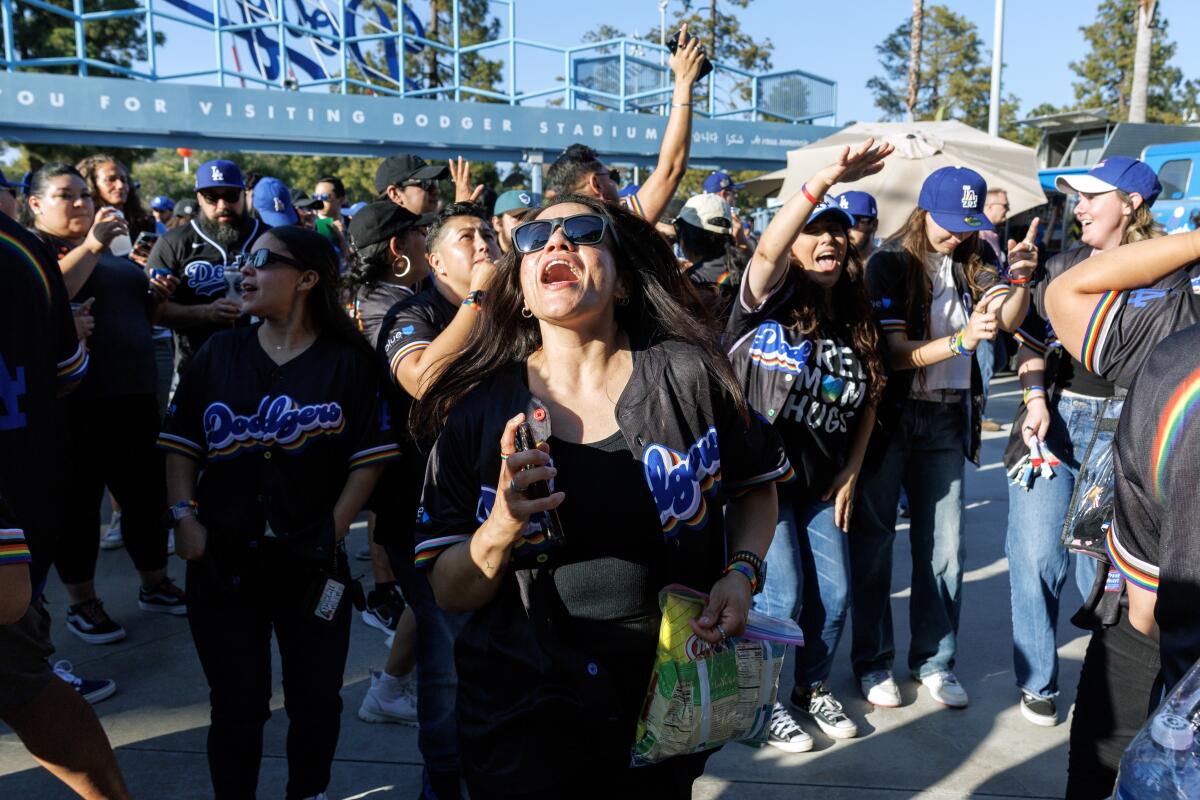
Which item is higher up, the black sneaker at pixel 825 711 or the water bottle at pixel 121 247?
the water bottle at pixel 121 247

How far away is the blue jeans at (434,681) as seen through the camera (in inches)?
120

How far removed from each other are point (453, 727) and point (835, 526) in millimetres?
1594

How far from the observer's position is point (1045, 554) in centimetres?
364

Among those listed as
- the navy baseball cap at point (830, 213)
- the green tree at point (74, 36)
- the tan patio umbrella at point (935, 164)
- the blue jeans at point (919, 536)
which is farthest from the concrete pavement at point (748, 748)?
the green tree at point (74, 36)

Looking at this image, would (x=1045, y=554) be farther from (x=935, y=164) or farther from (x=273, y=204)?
(x=935, y=164)

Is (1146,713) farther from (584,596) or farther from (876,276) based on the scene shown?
(876,276)

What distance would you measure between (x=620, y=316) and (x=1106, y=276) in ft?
3.90

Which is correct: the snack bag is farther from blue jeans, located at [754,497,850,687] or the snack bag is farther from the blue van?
the blue van

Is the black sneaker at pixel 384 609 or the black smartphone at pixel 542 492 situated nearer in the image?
the black smartphone at pixel 542 492

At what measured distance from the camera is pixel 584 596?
1.99 metres

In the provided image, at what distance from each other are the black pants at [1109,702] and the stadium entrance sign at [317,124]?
16210 millimetres

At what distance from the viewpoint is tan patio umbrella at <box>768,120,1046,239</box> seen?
9.66m

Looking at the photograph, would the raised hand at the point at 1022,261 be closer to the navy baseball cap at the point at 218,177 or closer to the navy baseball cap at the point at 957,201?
the navy baseball cap at the point at 957,201

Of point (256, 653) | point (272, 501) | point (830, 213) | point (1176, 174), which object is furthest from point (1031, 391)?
point (1176, 174)
